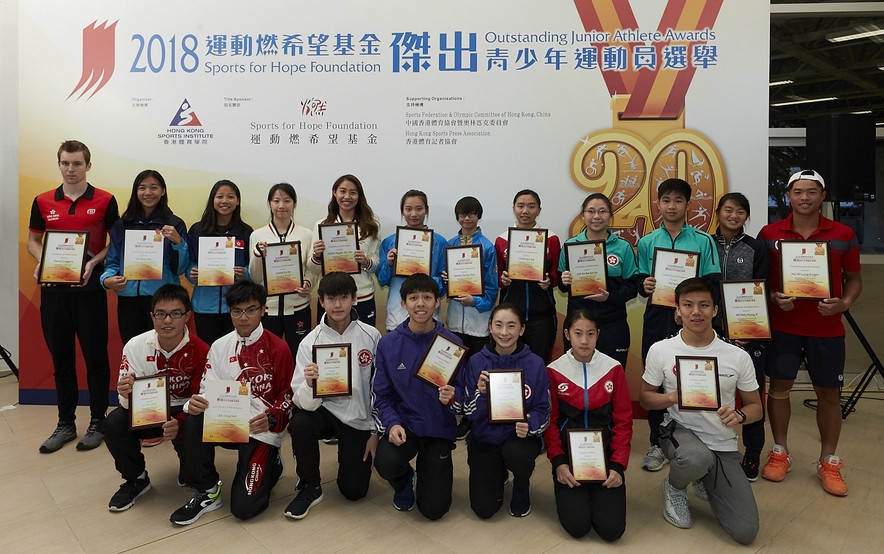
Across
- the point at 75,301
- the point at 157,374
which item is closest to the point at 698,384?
the point at 157,374

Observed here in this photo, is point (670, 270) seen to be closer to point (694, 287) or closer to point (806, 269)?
point (694, 287)

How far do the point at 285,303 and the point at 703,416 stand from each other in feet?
8.88

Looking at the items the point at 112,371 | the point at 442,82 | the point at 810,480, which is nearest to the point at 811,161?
the point at 810,480

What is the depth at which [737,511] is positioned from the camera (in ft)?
8.62

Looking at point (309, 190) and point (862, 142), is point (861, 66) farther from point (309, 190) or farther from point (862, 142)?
point (309, 190)

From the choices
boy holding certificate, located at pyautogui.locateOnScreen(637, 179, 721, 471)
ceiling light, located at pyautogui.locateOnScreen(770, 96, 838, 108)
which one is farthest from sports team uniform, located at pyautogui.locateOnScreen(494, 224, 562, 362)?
ceiling light, located at pyautogui.locateOnScreen(770, 96, 838, 108)

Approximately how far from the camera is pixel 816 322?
3.22m

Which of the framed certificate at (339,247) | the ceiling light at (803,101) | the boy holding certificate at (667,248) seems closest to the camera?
the boy holding certificate at (667,248)

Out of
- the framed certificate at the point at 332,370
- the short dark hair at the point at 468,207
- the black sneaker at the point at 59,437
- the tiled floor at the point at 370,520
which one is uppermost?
the short dark hair at the point at 468,207

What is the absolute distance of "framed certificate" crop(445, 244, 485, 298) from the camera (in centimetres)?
353

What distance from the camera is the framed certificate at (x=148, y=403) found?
9.09 feet

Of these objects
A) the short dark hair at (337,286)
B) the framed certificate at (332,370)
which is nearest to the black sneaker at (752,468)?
the framed certificate at (332,370)

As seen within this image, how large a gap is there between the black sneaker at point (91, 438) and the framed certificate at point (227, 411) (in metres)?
1.55

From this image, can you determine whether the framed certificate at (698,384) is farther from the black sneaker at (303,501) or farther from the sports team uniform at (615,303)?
the black sneaker at (303,501)
